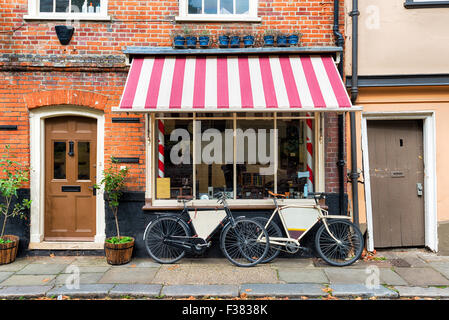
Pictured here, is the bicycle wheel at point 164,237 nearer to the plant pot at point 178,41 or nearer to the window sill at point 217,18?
the plant pot at point 178,41

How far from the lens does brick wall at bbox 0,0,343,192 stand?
6.65 m

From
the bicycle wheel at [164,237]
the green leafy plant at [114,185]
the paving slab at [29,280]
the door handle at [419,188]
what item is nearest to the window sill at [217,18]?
the green leafy plant at [114,185]

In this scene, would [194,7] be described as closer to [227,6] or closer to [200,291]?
[227,6]

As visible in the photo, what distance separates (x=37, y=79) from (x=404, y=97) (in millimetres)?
6880

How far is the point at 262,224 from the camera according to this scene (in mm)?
6418

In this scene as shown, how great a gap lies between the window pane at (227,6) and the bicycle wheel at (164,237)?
403 centimetres

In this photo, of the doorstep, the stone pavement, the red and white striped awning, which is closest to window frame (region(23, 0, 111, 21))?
the red and white striped awning

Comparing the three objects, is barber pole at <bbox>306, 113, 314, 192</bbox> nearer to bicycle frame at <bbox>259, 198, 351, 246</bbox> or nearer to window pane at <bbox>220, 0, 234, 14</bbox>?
bicycle frame at <bbox>259, 198, 351, 246</bbox>

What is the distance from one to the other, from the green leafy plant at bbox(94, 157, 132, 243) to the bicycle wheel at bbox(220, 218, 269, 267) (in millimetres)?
1778

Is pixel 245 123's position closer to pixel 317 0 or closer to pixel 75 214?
pixel 317 0

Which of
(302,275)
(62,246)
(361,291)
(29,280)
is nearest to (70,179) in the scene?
(62,246)

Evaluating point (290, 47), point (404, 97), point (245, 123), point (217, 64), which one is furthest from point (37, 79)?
point (404, 97)

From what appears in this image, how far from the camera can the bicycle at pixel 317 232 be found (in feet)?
20.2

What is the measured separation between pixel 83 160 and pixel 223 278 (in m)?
3.50
